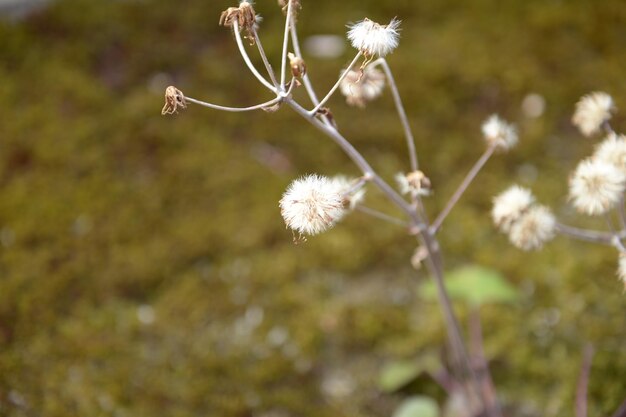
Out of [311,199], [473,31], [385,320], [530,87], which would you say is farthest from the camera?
[473,31]

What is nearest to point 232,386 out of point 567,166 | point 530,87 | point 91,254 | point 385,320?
point 385,320

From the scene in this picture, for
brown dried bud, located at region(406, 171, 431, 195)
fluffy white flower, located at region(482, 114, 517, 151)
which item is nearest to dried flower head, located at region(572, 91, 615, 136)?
fluffy white flower, located at region(482, 114, 517, 151)

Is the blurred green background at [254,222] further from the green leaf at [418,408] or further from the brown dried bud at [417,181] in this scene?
the brown dried bud at [417,181]

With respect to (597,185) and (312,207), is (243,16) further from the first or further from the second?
(597,185)

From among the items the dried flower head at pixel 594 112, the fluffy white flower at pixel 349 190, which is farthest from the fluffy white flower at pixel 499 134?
the fluffy white flower at pixel 349 190

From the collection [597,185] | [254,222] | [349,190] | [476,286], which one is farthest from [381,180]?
[254,222]

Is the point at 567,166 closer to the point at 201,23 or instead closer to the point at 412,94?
the point at 412,94

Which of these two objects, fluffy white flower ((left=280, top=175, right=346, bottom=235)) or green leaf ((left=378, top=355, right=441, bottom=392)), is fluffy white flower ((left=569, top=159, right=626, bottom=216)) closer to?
fluffy white flower ((left=280, top=175, right=346, bottom=235))

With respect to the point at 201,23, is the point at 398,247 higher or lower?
lower
